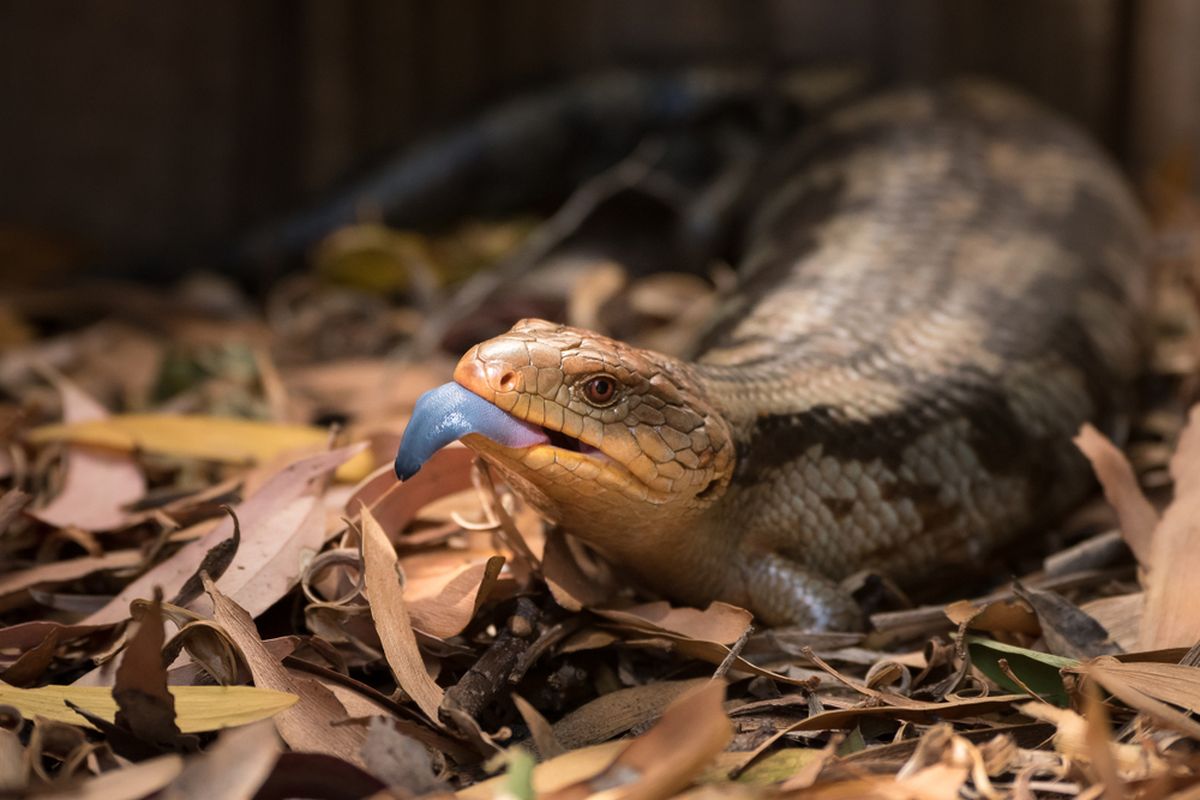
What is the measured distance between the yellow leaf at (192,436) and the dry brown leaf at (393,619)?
534 mm

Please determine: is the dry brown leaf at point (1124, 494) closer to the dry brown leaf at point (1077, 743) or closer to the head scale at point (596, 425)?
the dry brown leaf at point (1077, 743)

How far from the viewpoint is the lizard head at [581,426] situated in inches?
65.4

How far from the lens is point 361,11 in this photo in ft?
13.9

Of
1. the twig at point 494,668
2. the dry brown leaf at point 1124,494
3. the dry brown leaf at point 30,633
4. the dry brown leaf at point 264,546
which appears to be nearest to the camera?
the twig at point 494,668

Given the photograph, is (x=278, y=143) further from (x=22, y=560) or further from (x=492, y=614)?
(x=492, y=614)

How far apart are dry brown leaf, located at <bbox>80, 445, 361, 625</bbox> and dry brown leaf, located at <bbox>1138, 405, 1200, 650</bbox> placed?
122cm

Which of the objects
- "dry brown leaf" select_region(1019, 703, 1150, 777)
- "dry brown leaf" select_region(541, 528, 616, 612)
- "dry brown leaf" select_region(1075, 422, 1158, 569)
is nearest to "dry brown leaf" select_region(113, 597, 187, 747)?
"dry brown leaf" select_region(541, 528, 616, 612)

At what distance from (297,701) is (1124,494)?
1.36 m

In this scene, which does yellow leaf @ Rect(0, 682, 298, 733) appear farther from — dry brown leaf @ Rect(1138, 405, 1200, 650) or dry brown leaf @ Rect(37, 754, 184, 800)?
dry brown leaf @ Rect(1138, 405, 1200, 650)

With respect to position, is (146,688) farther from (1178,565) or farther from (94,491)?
(1178,565)

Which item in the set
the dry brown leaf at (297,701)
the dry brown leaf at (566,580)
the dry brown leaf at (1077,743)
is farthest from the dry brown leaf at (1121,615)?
the dry brown leaf at (297,701)

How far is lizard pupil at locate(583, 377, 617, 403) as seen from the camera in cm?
174

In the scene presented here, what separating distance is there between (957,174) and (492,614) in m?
1.89

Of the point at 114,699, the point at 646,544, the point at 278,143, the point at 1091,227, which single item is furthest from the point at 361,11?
the point at 114,699
